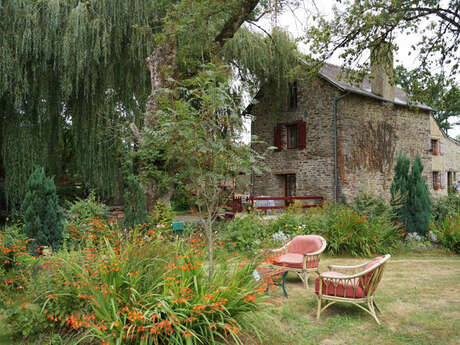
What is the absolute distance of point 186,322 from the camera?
3.12 meters

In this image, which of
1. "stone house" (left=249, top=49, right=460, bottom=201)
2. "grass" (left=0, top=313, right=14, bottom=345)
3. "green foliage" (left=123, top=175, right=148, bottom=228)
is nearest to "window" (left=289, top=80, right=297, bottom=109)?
"stone house" (left=249, top=49, right=460, bottom=201)

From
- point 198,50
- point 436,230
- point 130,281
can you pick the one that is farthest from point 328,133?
point 130,281

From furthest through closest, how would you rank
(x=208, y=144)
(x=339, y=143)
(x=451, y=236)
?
(x=339, y=143)
(x=451, y=236)
(x=208, y=144)

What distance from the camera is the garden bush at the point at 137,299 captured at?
3.13m

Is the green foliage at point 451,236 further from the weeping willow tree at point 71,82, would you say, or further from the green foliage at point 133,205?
the weeping willow tree at point 71,82

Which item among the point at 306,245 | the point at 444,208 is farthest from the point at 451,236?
the point at 306,245

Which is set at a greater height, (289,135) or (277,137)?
(289,135)

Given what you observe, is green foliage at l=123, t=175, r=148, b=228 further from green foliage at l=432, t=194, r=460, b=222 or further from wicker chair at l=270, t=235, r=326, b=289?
green foliage at l=432, t=194, r=460, b=222

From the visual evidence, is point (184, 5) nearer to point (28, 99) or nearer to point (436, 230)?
point (28, 99)

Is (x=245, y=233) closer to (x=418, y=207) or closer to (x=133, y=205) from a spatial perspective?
(x=133, y=205)

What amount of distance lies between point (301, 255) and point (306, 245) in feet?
0.60

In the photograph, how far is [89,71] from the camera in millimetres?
9602

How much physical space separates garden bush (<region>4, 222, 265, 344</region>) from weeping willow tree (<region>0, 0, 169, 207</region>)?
6093mm

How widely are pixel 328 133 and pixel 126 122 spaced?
8994 mm
